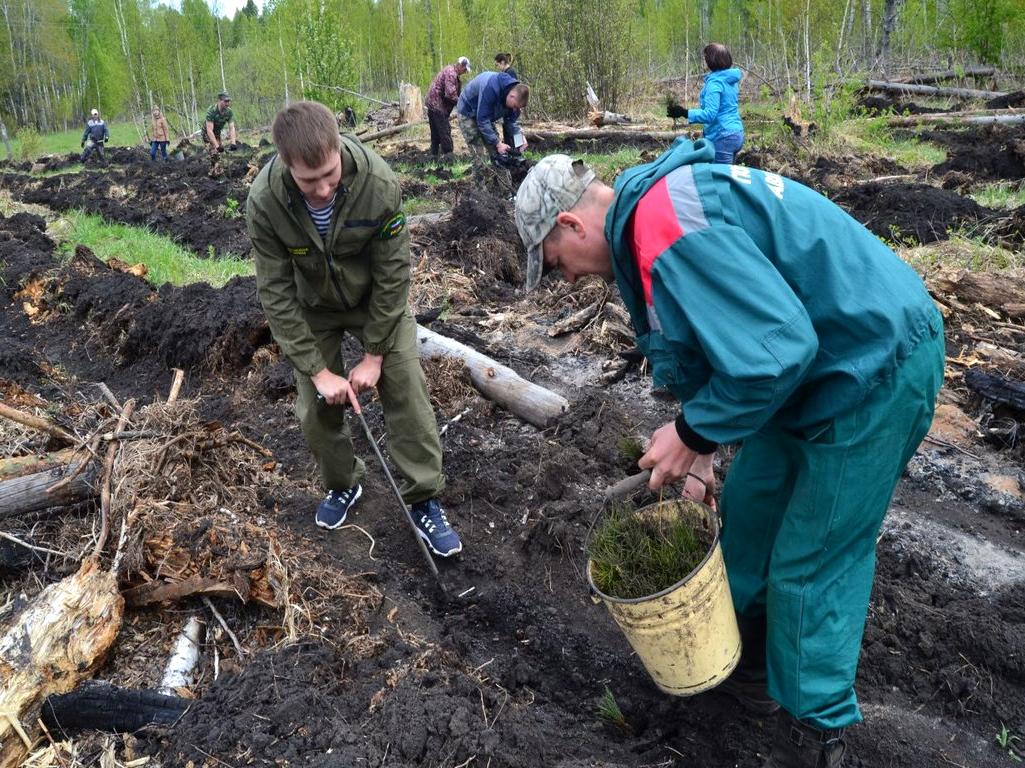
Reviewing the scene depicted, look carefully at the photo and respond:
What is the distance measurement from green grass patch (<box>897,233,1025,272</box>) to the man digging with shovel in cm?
475

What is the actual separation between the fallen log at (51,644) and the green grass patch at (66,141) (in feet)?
98.5

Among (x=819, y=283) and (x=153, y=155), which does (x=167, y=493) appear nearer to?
(x=819, y=283)

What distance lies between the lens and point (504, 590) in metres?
3.50

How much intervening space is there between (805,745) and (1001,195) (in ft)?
28.6

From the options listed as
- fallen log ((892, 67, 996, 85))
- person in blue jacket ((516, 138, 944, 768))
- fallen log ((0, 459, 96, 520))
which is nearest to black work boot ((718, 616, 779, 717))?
person in blue jacket ((516, 138, 944, 768))

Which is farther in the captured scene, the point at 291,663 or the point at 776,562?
the point at 291,663

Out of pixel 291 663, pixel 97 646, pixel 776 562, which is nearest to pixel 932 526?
pixel 776 562

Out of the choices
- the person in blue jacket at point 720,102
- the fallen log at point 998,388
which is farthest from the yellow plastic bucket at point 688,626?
the person in blue jacket at point 720,102

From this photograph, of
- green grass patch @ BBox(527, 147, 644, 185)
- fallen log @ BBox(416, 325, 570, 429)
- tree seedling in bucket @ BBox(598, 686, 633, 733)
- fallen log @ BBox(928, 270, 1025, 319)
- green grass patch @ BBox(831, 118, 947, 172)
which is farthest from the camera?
green grass patch @ BBox(831, 118, 947, 172)

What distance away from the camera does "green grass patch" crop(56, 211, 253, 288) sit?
809 centimetres

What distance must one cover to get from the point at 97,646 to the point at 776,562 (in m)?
2.38

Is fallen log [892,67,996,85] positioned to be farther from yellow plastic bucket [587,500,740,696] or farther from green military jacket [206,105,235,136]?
yellow plastic bucket [587,500,740,696]

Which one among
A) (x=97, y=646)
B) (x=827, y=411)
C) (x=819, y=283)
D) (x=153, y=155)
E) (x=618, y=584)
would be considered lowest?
(x=97, y=646)

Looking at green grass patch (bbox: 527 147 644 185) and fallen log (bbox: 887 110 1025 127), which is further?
fallen log (bbox: 887 110 1025 127)
